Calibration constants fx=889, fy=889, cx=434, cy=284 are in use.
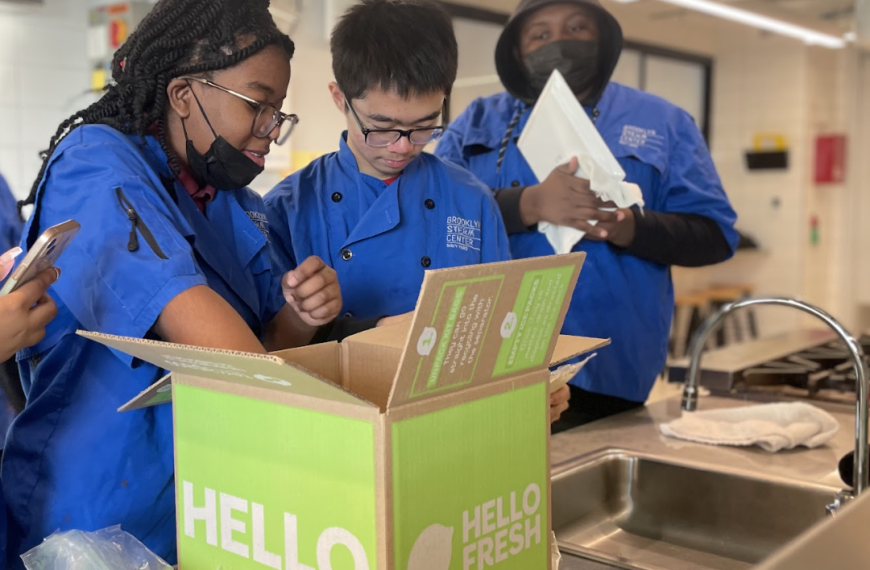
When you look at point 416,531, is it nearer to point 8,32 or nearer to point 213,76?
point 213,76

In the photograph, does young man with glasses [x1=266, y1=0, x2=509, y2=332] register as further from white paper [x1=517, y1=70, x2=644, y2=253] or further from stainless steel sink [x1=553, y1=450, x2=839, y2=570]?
stainless steel sink [x1=553, y1=450, x2=839, y2=570]

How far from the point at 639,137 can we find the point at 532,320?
1.35 meters

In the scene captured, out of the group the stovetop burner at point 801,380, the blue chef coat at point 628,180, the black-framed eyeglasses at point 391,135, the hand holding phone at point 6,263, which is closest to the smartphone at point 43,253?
the hand holding phone at point 6,263

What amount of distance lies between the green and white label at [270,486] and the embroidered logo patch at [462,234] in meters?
0.68

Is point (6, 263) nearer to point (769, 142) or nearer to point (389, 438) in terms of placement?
point (389, 438)

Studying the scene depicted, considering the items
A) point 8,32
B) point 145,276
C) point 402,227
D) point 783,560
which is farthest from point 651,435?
point 8,32

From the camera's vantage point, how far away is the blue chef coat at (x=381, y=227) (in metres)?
1.55

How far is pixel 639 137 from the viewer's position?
2172 millimetres

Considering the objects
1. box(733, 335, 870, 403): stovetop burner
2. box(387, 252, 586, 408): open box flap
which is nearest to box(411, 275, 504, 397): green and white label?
box(387, 252, 586, 408): open box flap

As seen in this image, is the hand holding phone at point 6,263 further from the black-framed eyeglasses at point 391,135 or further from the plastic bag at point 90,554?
the black-framed eyeglasses at point 391,135

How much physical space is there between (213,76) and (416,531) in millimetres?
734

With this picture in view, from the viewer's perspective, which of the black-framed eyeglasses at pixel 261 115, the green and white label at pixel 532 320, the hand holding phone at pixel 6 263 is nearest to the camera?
the green and white label at pixel 532 320

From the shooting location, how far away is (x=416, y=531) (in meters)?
0.84

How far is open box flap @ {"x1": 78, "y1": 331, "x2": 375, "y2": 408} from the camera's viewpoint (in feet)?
2.64
